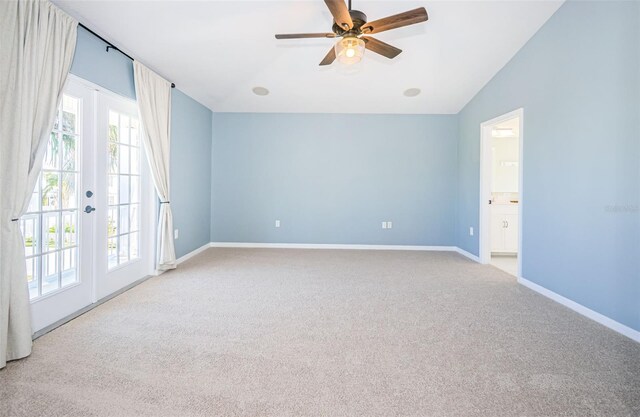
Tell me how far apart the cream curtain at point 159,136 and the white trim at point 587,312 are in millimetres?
4406

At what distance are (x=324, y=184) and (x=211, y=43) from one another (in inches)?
118

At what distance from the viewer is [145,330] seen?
239 cm

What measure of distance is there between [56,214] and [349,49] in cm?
281

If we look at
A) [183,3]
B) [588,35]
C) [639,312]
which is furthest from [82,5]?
[639,312]

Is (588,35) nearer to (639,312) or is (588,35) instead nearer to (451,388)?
(639,312)

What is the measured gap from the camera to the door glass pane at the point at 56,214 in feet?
7.79

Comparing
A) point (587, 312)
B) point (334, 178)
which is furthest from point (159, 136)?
point (587, 312)

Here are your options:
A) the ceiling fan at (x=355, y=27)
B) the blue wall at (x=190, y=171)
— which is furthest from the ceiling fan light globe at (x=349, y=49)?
the blue wall at (x=190, y=171)

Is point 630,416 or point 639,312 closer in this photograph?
point 630,416

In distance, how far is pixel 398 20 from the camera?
240 centimetres

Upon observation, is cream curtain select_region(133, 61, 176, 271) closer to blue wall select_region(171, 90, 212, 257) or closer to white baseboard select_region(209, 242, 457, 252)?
blue wall select_region(171, 90, 212, 257)

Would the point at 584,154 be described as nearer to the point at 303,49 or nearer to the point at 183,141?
the point at 303,49

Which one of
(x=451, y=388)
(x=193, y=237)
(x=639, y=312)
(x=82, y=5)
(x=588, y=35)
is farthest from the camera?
(x=193, y=237)

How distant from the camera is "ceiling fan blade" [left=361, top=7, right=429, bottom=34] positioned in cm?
232
